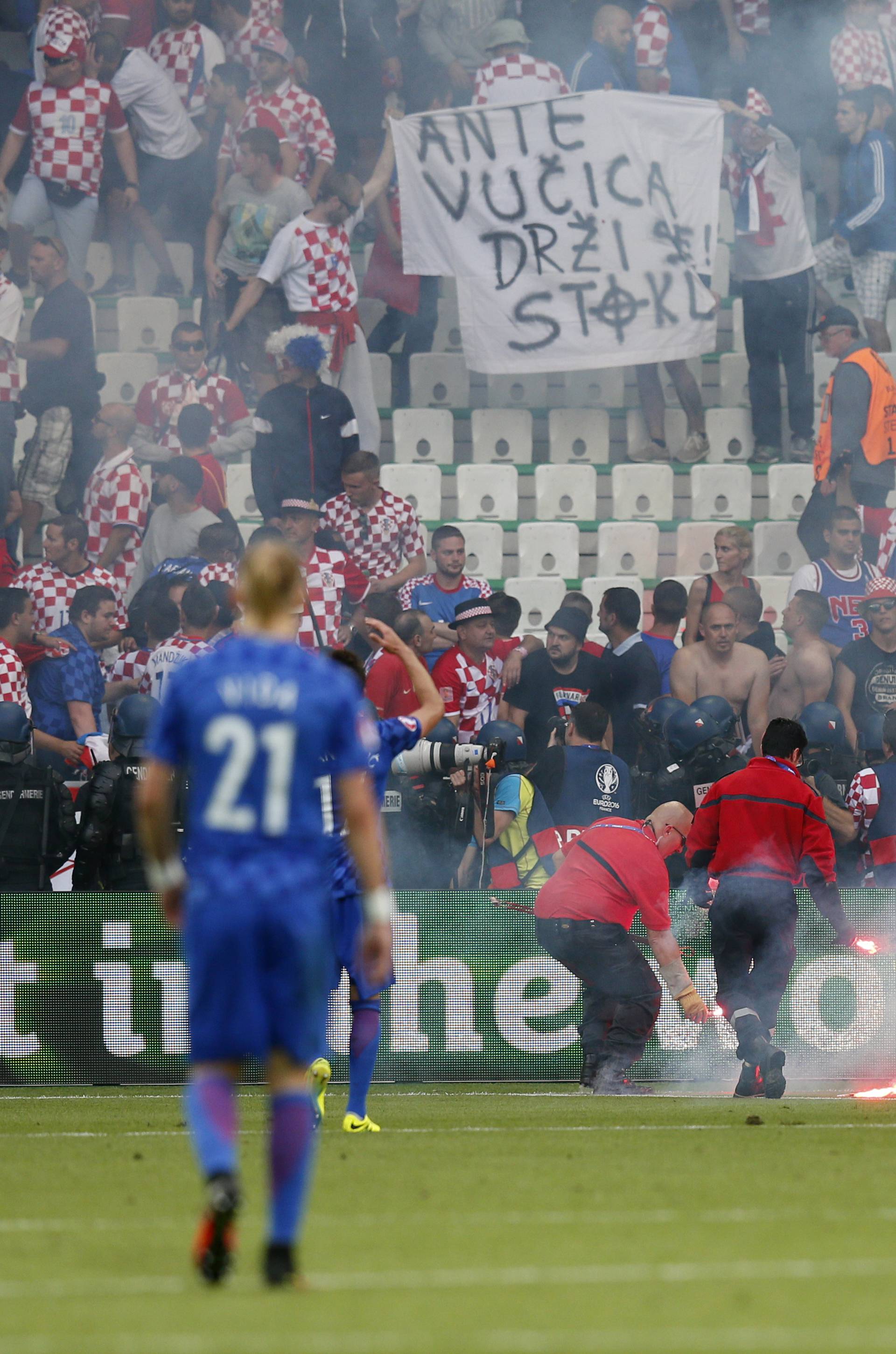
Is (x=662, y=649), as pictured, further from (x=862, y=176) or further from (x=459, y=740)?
(x=862, y=176)

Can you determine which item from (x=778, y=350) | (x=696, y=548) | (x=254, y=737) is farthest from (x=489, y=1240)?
(x=778, y=350)

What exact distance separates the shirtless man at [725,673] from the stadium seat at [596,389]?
537 centimetres

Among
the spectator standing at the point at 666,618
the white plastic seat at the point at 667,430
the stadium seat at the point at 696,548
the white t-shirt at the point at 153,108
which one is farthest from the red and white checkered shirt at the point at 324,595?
the white t-shirt at the point at 153,108

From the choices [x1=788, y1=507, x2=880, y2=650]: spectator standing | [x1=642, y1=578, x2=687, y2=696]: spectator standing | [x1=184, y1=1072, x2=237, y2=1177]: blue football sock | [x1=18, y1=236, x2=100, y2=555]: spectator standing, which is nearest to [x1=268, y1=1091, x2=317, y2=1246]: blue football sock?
[x1=184, y1=1072, x2=237, y2=1177]: blue football sock

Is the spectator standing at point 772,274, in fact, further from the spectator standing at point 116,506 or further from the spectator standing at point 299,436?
the spectator standing at point 116,506

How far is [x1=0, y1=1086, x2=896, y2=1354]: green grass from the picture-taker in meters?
4.23

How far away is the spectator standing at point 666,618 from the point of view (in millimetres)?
14109

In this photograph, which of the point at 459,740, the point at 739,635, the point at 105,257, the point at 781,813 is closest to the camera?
the point at 781,813

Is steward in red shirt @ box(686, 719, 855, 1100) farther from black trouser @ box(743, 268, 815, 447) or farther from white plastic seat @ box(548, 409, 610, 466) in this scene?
white plastic seat @ box(548, 409, 610, 466)

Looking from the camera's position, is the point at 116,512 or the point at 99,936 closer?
the point at 99,936

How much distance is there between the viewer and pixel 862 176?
17.6 meters

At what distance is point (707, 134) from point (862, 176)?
4.34 feet

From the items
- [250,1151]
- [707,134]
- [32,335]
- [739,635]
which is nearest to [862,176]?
[707,134]

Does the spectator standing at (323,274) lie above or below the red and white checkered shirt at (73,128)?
below
